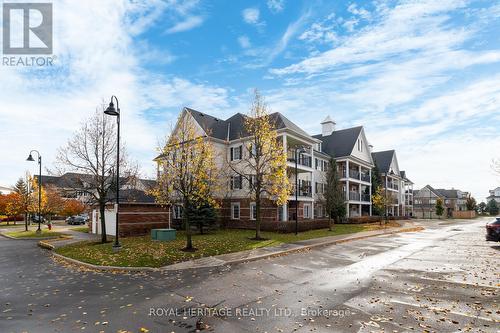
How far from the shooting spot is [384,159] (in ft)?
191

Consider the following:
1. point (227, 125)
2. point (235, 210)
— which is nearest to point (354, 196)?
point (235, 210)

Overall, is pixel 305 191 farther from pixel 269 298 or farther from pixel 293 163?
pixel 269 298

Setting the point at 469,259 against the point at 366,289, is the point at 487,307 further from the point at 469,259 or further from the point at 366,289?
the point at 469,259

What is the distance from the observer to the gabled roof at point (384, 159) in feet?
185

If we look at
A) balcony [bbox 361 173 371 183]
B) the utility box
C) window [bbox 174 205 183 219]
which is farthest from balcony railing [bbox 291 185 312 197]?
balcony [bbox 361 173 371 183]

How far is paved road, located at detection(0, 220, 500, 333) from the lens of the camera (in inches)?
266

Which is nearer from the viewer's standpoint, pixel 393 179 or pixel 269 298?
pixel 269 298

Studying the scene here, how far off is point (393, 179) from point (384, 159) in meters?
4.86

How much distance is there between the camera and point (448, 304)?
7938mm

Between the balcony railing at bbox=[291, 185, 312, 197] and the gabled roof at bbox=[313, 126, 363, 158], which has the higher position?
the gabled roof at bbox=[313, 126, 363, 158]

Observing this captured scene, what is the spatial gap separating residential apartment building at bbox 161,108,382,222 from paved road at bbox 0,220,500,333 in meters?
12.7

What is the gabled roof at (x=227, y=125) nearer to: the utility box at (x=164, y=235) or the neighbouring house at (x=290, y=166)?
the neighbouring house at (x=290, y=166)

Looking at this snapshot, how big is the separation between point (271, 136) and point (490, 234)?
1619 cm

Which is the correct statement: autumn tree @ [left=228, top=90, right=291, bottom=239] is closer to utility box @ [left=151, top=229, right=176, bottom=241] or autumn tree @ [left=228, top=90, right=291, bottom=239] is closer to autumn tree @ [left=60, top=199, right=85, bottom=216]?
utility box @ [left=151, top=229, right=176, bottom=241]
